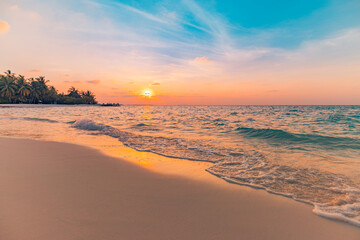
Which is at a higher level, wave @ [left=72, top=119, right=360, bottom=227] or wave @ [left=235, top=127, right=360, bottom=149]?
wave @ [left=235, top=127, right=360, bottom=149]

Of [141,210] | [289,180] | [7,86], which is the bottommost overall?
[289,180]

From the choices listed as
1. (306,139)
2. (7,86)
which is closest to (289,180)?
(306,139)

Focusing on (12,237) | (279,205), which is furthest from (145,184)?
(279,205)

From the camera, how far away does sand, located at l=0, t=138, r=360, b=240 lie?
266cm

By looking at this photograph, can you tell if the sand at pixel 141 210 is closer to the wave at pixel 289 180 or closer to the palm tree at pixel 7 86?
the wave at pixel 289 180

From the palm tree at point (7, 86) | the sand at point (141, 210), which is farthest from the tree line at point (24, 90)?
the sand at point (141, 210)

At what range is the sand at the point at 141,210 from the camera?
8.73ft

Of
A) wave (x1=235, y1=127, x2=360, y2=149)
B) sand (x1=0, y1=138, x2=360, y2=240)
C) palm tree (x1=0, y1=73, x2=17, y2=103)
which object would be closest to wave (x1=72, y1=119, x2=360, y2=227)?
sand (x1=0, y1=138, x2=360, y2=240)

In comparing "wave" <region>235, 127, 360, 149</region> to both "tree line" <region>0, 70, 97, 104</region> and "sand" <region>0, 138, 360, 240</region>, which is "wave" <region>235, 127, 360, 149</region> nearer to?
"sand" <region>0, 138, 360, 240</region>

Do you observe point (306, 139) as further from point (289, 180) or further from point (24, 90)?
point (24, 90)

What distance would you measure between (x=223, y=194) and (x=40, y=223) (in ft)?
11.0

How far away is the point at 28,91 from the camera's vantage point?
267ft

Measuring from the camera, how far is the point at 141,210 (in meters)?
3.22

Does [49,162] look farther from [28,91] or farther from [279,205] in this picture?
[28,91]
